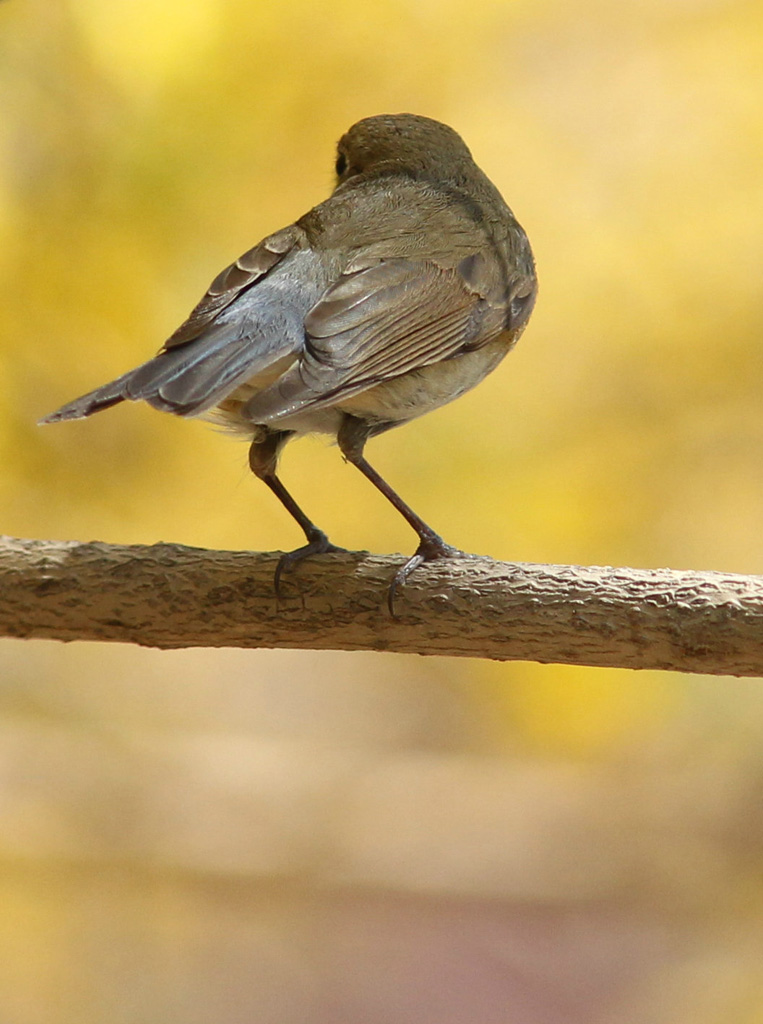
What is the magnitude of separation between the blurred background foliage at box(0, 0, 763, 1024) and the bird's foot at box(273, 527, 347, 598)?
145 cm

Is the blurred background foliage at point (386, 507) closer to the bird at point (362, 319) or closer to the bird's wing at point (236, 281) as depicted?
the bird at point (362, 319)

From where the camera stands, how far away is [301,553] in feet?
8.01

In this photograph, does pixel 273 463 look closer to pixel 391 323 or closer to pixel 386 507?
pixel 391 323

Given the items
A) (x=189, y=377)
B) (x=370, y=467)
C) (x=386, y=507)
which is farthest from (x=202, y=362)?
(x=386, y=507)

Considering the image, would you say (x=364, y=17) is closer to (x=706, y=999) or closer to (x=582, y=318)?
(x=582, y=318)

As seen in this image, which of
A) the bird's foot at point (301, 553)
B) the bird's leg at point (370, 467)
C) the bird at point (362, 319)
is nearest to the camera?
the bird at point (362, 319)

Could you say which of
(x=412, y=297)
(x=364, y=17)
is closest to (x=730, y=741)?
(x=412, y=297)

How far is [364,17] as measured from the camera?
4152 millimetres

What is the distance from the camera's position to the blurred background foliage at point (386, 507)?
4004mm

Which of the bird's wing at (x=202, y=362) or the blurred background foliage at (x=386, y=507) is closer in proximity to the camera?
the bird's wing at (x=202, y=362)

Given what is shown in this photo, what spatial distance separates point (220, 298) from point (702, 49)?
8.13 ft

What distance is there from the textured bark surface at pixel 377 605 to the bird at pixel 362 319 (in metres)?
0.07

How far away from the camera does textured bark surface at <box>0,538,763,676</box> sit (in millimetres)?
2158

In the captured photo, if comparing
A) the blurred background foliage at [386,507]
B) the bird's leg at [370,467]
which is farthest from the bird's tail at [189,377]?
the blurred background foliage at [386,507]
